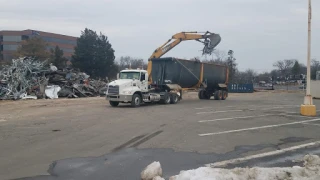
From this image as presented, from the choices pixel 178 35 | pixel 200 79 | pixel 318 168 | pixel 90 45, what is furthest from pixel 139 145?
pixel 90 45

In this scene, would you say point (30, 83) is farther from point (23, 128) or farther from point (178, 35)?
point (23, 128)

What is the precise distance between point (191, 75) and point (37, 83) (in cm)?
1624

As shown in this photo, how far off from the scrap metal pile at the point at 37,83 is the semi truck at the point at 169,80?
10.4 metres

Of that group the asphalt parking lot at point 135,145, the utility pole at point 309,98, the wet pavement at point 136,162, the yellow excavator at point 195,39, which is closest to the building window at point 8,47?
the yellow excavator at point 195,39

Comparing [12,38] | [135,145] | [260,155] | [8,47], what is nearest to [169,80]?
[135,145]

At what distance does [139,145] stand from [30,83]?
27.7m

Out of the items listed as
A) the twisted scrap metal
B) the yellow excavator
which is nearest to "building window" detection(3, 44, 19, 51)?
the twisted scrap metal

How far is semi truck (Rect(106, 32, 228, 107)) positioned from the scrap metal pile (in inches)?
409

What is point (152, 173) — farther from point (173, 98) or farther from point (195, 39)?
point (195, 39)

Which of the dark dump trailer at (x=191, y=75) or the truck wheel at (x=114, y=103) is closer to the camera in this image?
the truck wheel at (x=114, y=103)

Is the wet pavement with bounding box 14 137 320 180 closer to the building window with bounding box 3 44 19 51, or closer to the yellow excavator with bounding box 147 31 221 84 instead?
the yellow excavator with bounding box 147 31 221 84

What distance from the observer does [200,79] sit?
30094 millimetres

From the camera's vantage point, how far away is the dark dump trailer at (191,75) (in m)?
27.0

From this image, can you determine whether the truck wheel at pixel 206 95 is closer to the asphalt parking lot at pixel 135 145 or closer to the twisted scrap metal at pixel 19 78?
the twisted scrap metal at pixel 19 78
